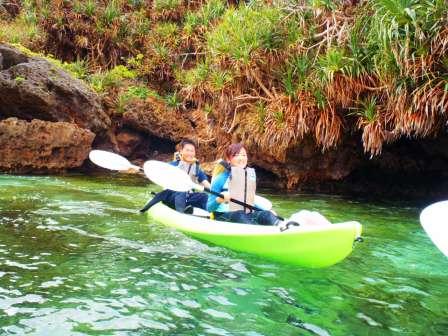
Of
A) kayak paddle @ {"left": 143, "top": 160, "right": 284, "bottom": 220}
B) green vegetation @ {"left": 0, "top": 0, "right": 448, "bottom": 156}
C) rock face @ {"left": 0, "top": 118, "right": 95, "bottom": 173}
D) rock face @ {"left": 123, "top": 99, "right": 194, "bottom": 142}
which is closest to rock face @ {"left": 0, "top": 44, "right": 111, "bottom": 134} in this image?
rock face @ {"left": 0, "top": 118, "right": 95, "bottom": 173}

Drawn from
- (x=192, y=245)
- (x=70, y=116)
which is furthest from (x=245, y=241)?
(x=70, y=116)

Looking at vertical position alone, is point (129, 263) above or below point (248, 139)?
below

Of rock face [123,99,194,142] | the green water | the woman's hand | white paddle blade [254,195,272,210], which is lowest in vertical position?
the green water

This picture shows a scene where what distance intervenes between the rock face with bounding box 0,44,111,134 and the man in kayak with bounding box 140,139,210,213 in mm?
5530

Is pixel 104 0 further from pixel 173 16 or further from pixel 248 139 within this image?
pixel 248 139

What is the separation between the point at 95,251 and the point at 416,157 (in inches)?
305

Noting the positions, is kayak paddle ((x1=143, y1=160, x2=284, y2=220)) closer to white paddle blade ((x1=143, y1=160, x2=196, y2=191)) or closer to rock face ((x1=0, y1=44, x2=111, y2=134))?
white paddle blade ((x1=143, y1=160, x2=196, y2=191))

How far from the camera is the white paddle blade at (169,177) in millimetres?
5727

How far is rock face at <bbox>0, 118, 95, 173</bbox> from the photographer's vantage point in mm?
10359

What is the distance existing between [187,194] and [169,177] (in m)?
0.92

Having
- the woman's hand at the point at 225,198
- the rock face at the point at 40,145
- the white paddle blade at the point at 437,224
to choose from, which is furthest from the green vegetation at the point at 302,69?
the white paddle blade at the point at 437,224

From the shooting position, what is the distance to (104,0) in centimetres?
1616

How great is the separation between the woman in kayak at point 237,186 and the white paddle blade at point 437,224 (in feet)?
7.39

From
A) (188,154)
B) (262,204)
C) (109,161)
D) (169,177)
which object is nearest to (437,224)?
(262,204)
